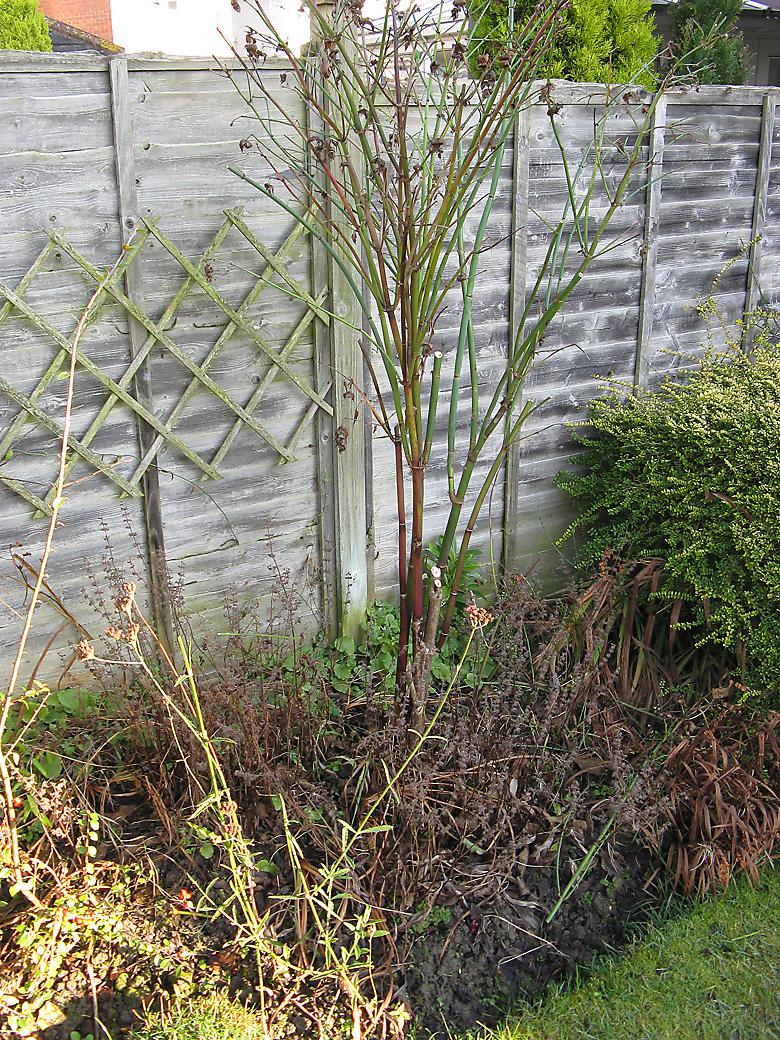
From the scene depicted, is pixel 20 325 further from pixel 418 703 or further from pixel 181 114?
pixel 418 703

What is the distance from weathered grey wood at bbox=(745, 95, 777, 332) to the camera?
Result: 4.67 metres

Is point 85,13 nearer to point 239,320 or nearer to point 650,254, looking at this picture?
point 650,254

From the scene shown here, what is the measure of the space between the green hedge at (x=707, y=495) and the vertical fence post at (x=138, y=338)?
69.5 inches

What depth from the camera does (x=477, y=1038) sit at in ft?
8.41

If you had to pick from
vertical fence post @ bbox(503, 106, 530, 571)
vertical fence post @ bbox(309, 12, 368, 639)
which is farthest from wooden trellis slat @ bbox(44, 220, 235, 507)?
vertical fence post @ bbox(503, 106, 530, 571)

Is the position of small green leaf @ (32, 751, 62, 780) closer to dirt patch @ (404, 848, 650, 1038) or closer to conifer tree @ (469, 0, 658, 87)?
dirt patch @ (404, 848, 650, 1038)

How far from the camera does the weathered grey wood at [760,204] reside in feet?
15.3

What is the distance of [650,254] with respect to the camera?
442 centimetres

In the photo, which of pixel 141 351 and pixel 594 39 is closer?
pixel 141 351

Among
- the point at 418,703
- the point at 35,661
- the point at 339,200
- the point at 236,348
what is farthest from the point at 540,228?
the point at 35,661

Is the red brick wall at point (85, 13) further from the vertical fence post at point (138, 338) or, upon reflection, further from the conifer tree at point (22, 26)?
the vertical fence post at point (138, 338)

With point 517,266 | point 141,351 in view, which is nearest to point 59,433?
point 141,351

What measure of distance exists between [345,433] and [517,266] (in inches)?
41.7

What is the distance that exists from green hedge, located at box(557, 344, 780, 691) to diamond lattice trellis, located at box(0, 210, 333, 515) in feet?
4.41
